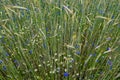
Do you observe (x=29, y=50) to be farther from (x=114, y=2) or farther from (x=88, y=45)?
(x=114, y=2)

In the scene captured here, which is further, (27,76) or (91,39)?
(91,39)

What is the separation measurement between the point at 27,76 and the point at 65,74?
0.83 feet

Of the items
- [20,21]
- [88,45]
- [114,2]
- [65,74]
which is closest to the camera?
[65,74]

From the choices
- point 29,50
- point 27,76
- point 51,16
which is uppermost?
point 51,16

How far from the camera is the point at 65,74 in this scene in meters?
1.40

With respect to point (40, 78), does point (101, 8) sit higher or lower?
higher

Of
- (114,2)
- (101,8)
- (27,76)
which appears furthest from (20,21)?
(114,2)

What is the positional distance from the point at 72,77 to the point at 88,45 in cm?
28

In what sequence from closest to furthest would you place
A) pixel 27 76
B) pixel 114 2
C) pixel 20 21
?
pixel 27 76 < pixel 20 21 < pixel 114 2

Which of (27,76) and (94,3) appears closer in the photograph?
(27,76)

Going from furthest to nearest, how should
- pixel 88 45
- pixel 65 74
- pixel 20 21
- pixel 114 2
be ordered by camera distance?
pixel 114 2
pixel 20 21
pixel 88 45
pixel 65 74

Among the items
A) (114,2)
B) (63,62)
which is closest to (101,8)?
(114,2)

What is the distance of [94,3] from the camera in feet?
6.18

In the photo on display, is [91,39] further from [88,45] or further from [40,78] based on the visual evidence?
[40,78]
